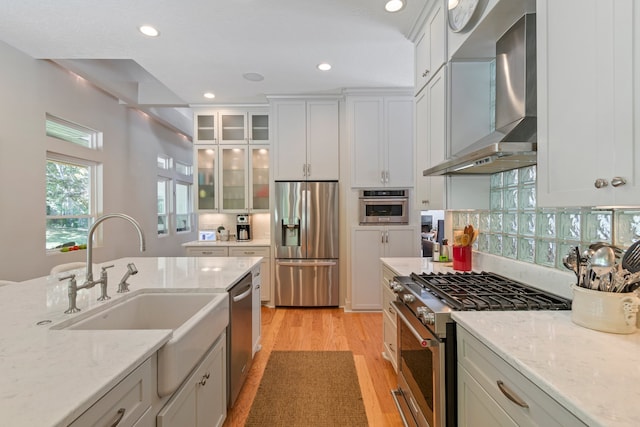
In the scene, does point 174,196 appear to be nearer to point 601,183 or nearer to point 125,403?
point 125,403

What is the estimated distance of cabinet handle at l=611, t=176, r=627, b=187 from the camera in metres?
0.80

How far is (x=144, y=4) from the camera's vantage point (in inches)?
84.3

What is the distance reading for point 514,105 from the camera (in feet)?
5.09

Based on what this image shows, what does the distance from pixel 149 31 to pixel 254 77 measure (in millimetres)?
1131

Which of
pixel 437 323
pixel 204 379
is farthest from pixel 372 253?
pixel 204 379

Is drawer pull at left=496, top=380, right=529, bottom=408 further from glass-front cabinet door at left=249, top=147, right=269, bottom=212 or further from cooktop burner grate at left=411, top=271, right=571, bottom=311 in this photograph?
glass-front cabinet door at left=249, top=147, right=269, bottom=212

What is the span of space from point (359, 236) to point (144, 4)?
299 centimetres

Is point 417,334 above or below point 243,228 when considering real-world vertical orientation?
below

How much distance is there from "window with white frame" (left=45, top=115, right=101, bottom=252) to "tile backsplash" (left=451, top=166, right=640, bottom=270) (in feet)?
14.1

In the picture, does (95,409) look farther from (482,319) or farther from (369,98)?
(369,98)

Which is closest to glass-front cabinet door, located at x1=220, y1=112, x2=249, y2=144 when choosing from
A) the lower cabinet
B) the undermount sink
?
the lower cabinet

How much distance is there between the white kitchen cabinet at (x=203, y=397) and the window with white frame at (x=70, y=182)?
2974mm

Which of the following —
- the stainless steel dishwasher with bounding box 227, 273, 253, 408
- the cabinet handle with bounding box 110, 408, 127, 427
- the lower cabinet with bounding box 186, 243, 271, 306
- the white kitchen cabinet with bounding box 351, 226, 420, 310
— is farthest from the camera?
the lower cabinet with bounding box 186, 243, 271, 306

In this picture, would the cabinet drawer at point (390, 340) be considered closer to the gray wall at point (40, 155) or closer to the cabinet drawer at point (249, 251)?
the cabinet drawer at point (249, 251)
